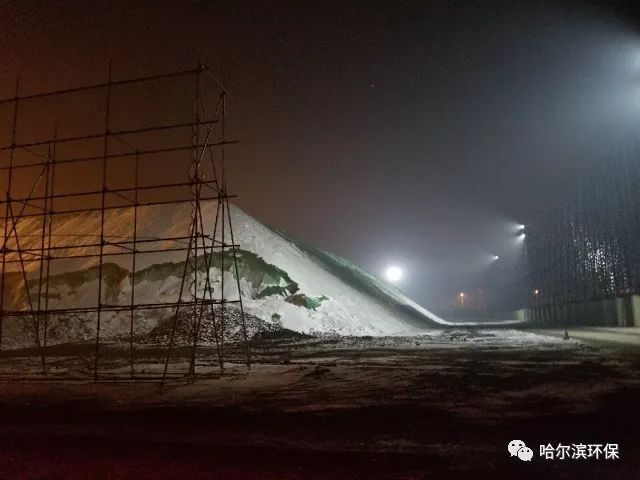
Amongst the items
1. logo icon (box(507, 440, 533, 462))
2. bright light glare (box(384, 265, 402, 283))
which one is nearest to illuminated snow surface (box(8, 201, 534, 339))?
logo icon (box(507, 440, 533, 462))

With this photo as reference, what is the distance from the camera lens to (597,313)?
34375 millimetres

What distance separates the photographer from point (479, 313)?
278 feet

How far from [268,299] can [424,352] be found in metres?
12.0

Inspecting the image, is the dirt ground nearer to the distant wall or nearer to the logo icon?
the logo icon

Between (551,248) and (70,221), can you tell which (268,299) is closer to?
(70,221)

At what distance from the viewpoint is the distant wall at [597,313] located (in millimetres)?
29058

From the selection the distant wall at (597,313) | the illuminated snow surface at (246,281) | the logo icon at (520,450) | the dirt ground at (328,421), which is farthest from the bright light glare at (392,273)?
the logo icon at (520,450)

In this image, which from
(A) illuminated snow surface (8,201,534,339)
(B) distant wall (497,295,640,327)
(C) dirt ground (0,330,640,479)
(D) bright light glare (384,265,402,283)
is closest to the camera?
(C) dirt ground (0,330,640,479)

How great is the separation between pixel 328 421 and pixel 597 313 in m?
33.5

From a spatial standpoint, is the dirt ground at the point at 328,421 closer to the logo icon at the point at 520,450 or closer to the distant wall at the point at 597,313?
the logo icon at the point at 520,450

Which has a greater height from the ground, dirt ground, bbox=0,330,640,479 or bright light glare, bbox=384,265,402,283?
bright light glare, bbox=384,265,402,283

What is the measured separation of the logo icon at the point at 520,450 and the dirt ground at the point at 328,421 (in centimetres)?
8

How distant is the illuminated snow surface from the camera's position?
26.6 metres

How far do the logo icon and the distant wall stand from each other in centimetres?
2796
